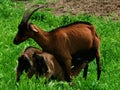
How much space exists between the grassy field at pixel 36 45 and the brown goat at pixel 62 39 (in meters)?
0.50

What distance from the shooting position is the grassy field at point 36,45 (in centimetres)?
759

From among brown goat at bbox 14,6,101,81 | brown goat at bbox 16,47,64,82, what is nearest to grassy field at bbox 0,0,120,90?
brown goat at bbox 16,47,64,82

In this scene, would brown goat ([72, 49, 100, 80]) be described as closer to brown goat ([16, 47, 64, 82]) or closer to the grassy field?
the grassy field

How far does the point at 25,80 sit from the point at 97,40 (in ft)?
8.18

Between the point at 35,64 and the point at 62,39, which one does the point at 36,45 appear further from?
the point at 35,64

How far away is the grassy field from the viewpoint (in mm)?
7590

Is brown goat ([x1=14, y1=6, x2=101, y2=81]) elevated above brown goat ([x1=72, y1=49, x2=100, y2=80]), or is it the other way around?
brown goat ([x1=14, y1=6, x2=101, y2=81])

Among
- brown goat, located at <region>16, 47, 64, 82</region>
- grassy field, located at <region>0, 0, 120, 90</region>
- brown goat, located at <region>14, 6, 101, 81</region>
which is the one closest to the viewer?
grassy field, located at <region>0, 0, 120, 90</region>

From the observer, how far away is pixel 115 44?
42.2ft

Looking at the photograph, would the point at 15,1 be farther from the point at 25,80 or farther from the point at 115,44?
the point at 25,80

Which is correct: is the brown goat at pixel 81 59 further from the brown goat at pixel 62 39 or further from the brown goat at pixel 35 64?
the brown goat at pixel 35 64

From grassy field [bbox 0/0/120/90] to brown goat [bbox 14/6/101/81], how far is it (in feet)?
1.63

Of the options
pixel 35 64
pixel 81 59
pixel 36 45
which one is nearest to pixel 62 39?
pixel 81 59

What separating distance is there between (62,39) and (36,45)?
10.8ft
